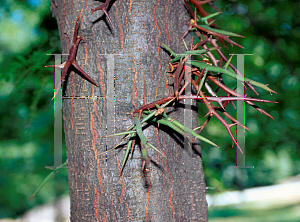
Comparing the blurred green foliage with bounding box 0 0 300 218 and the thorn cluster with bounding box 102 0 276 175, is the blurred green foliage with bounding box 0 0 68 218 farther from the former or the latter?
the thorn cluster with bounding box 102 0 276 175

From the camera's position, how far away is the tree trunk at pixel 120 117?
472 mm

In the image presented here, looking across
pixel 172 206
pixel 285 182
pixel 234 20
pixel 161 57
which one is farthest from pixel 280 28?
pixel 285 182

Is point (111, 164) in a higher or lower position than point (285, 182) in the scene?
higher

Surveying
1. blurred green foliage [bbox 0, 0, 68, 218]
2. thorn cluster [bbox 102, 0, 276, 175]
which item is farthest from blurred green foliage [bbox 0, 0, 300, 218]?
thorn cluster [bbox 102, 0, 276, 175]

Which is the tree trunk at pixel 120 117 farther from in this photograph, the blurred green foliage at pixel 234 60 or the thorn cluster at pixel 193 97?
the blurred green foliage at pixel 234 60

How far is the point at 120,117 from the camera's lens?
48 cm

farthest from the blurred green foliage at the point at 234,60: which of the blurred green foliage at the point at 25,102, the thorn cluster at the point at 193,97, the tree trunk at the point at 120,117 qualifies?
the thorn cluster at the point at 193,97

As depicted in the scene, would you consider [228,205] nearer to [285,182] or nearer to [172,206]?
[285,182]

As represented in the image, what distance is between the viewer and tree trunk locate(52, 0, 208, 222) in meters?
0.47

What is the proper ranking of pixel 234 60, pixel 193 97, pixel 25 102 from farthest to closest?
pixel 25 102
pixel 234 60
pixel 193 97

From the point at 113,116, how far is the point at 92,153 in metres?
0.08

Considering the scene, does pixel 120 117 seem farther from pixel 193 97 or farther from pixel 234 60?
pixel 234 60

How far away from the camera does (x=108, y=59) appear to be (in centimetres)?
49

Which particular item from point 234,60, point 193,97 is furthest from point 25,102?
point 193,97
